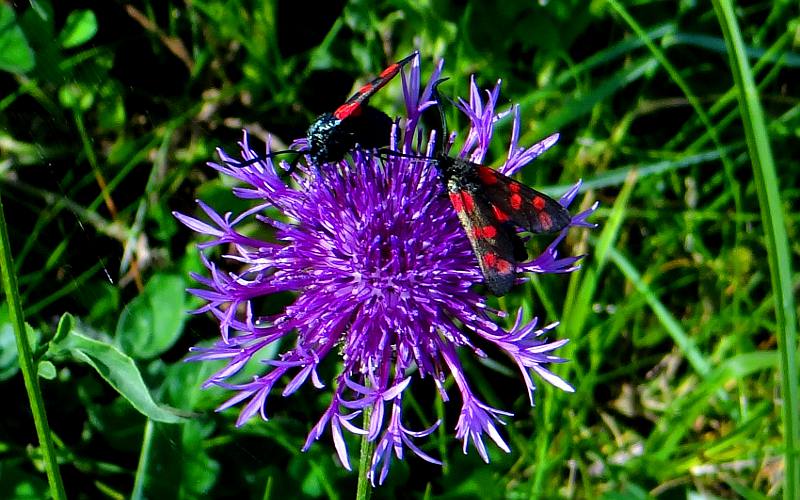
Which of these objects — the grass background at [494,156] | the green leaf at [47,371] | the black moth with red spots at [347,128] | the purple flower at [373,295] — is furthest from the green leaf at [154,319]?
the black moth with red spots at [347,128]

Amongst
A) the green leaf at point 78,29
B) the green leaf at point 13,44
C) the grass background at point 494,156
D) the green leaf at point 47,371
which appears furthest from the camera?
the green leaf at point 78,29

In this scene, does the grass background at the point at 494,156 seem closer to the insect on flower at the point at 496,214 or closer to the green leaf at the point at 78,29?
the green leaf at the point at 78,29

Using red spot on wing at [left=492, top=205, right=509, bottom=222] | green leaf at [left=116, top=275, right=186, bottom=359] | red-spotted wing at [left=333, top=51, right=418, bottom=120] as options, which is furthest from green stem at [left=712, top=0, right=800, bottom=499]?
green leaf at [left=116, top=275, right=186, bottom=359]

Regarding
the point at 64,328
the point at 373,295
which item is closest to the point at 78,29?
the point at 64,328

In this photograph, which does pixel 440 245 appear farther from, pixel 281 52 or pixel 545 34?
pixel 281 52

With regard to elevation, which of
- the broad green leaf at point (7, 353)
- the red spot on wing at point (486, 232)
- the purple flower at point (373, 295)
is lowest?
the broad green leaf at point (7, 353)

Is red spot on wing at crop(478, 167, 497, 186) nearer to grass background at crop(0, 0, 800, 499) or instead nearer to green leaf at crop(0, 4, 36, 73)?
grass background at crop(0, 0, 800, 499)

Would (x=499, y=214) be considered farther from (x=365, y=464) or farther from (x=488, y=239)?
(x=365, y=464)
